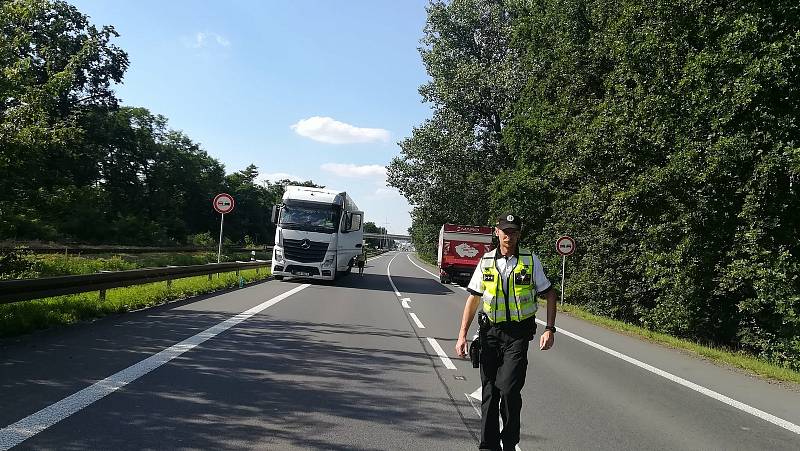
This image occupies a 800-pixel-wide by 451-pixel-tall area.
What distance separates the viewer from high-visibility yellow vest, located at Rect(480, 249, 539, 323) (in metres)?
4.23

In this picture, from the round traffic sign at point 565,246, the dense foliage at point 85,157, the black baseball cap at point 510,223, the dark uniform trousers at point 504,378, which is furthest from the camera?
the round traffic sign at point 565,246

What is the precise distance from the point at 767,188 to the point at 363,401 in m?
11.2

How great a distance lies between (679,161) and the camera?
14180 mm

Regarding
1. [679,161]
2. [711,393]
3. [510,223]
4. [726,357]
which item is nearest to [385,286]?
[679,161]

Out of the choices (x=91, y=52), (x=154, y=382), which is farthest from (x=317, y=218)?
(x=154, y=382)

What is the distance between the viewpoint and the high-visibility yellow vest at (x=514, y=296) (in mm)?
4234

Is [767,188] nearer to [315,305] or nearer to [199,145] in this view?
[315,305]

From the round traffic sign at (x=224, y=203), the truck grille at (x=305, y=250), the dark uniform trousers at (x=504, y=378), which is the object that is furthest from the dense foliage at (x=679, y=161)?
the round traffic sign at (x=224, y=203)

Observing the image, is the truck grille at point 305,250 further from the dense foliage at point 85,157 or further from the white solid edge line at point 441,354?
the white solid edge line at point 441,354

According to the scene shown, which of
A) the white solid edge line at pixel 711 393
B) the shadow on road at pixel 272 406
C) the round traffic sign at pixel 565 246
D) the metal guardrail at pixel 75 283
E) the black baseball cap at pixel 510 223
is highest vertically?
the round traffic sign at pixel 565 246

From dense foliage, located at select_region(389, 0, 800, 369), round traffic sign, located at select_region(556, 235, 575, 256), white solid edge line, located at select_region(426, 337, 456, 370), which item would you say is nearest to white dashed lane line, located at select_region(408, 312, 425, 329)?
white solid edge line, located at select_region(426, 337, 456, 370)

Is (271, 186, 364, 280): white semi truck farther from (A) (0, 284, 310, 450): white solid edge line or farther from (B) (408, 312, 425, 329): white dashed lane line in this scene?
(A) (0, 284, 310, 450): white solid edge line

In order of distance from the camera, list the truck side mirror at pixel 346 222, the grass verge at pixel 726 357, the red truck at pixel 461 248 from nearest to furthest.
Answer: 1. the grass verge at pixel 726 357
2. the truck side mirror at pixel 346 222
3. the red truck at pixel 461 248

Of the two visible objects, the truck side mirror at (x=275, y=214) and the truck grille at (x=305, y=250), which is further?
the truck grille at (x=305, y=250)
